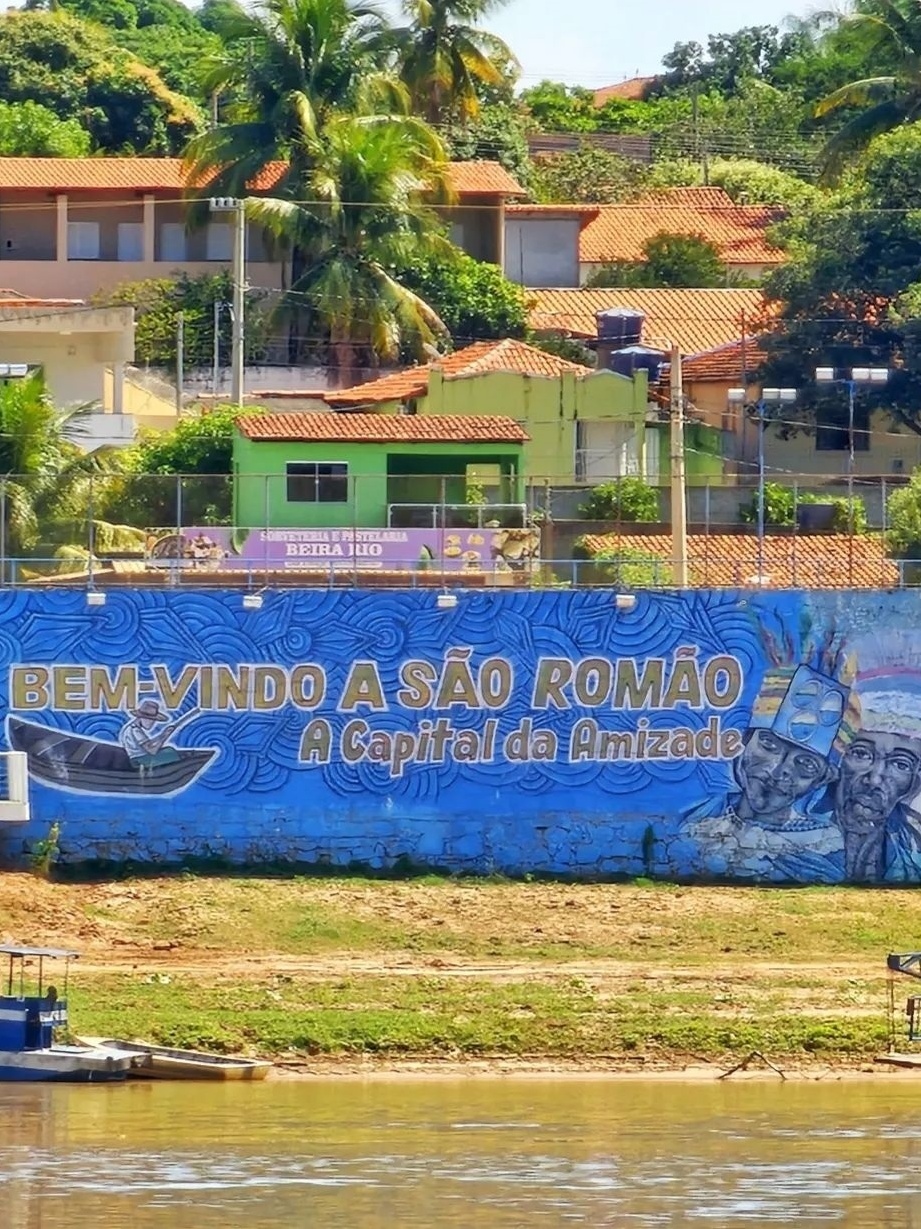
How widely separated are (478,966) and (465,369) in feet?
86.9

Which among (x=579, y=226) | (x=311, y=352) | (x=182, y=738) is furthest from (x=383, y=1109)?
(x=579, y=226)

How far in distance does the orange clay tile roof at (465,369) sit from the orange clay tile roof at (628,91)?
5784 cm

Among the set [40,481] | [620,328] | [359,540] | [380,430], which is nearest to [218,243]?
[620,328]

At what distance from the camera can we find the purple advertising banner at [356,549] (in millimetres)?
40938

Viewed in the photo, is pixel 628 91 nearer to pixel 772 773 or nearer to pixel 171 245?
pixel 171 245

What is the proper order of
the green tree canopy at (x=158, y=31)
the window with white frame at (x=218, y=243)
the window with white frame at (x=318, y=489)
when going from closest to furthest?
the window with white frame at (x=318, y=489) < the window with white frame at (x=218, y=243) < the green tree canopy at (x=158, y=31)

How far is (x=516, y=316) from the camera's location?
236ft

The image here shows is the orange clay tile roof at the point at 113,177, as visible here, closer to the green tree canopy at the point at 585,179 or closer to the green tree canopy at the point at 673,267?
the green tree canopy at the point at 673,267

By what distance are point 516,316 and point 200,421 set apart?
20.9 metres

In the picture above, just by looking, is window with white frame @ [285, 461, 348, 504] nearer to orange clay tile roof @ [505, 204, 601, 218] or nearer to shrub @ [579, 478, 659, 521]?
shrub @ [579, 478, 659, 521]

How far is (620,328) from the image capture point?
65.6 m

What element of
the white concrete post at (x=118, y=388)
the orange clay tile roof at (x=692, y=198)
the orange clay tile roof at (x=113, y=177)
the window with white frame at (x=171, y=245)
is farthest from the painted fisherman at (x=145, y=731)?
the orange clay tile roof at (x=692, y=198)

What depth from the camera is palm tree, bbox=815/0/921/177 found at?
216 feet

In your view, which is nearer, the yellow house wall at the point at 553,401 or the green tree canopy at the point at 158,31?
the yellow house wall at the point at 553,401
